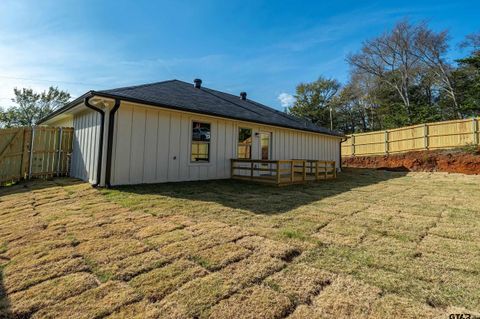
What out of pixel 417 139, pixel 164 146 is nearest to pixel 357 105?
pixel 417 139

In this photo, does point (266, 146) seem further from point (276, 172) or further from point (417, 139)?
point (417, 139)

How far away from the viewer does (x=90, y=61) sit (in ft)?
44.5

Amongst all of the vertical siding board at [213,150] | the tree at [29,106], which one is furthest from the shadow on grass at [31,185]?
the tree at [29,106]

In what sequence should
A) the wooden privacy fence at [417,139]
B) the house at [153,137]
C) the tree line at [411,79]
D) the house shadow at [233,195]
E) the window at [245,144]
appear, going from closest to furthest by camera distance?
the house shadow at [233,195] → the house at [153,137] → the window at [245,144] → the wooden privacy fence at [417,139] → the tree line at [411,79]

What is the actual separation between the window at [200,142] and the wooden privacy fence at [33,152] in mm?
4438

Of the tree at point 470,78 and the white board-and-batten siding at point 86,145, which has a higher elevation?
the tree at point 470,78

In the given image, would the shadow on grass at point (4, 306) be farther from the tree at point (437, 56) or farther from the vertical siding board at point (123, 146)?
the tree at point (437, 56)

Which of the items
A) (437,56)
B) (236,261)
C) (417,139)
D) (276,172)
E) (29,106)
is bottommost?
(236,261)

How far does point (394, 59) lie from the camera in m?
22.9

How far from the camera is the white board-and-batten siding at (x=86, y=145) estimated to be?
6481mm

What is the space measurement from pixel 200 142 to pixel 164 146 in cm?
123

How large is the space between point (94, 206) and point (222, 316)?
390cm

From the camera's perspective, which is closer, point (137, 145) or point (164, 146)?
point (137, 145)

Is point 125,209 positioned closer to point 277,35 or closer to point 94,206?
point 94,206
